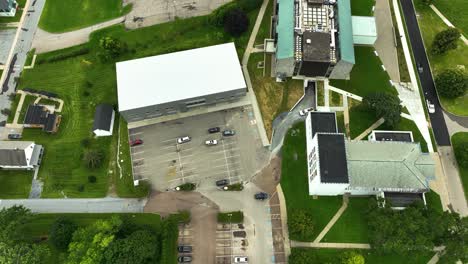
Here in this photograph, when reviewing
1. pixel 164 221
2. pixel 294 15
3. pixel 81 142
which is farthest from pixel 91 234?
pixel 294 15

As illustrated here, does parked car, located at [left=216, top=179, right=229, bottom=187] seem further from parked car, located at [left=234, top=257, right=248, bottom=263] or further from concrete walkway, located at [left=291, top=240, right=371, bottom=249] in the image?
concrete walkway, located at [left=291, top=240, right=371, bottom=249]

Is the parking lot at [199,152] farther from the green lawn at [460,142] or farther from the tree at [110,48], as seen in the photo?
the green lawn at [460,142]

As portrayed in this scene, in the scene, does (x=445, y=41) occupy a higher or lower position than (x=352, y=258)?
higher

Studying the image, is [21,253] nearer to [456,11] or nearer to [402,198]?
[402,198]

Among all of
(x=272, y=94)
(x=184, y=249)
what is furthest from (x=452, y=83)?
(x=184, y=249)


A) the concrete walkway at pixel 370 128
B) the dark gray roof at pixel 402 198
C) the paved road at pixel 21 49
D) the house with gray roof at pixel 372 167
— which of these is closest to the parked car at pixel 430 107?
the concrete walkway at pixel 370 128

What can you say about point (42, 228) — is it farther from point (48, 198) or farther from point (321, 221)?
point (321, 221)
